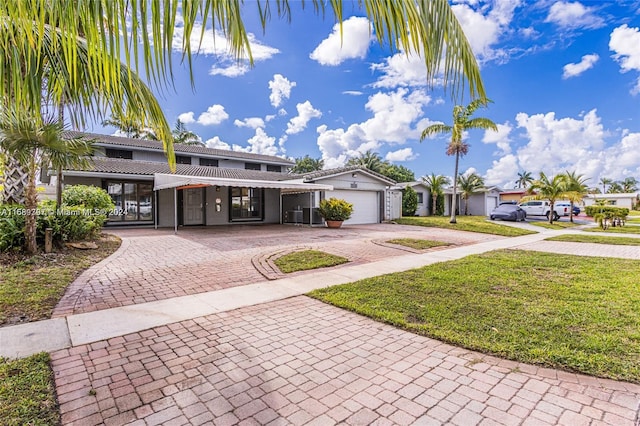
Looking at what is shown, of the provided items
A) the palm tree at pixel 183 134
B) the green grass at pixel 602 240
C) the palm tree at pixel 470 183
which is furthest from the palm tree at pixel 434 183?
the palm tree at pixel 183 134

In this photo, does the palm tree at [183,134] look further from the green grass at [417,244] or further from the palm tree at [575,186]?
the palm tree at [575,186]

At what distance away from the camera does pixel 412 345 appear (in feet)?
12.6

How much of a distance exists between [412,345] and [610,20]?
33.3ft

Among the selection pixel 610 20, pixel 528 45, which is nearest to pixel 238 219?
pixel 528 45

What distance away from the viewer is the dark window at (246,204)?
20.7 metres

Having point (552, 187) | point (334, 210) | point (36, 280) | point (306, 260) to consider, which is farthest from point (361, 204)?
point (36, 280)

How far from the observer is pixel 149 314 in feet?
15.6

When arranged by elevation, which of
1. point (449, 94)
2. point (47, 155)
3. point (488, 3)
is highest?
point (488, 3)

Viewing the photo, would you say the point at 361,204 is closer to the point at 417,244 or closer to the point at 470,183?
the point at 417,244

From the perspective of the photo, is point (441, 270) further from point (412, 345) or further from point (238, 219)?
point (238, 219)

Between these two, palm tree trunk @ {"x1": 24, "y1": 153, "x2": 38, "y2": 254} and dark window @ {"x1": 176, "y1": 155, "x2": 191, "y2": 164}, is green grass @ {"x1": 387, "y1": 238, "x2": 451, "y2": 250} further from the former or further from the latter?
dark window @ {"x1": 176, "y1": 155, "x2": 191, "y2": 164}

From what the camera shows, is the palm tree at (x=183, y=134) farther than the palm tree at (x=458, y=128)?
Yes

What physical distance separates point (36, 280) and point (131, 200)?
1257 cm

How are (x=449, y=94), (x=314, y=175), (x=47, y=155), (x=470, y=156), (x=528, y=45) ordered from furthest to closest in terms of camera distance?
1. (x=470, y=156)
2. (x=314, y=175)
3. (x=528, y=45)
4. (x=47, y=155)
5. (x=449, y=94)
